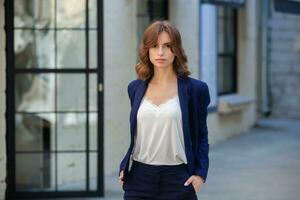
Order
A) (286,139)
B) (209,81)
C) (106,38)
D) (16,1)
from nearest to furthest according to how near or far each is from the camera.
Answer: (16,1), (106,38), (209,81), (286,139)

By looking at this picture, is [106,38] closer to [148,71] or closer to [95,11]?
[95,11]

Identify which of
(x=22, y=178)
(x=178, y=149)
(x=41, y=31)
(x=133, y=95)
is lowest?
(x=22, y=178)

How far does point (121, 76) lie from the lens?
383 inches

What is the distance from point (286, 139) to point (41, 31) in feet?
22.0

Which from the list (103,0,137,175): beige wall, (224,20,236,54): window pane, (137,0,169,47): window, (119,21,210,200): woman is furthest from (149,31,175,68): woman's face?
(224,20,236,54): window pane

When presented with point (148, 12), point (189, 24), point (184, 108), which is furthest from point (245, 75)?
point (184, 108)

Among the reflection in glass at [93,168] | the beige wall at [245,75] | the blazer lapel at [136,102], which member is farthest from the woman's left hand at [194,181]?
the beige wall at [245,75]

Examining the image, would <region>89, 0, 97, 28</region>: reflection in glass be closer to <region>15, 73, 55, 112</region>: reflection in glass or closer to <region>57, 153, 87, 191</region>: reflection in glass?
<region>15, 73, 55, 112</region>: reflection in glass

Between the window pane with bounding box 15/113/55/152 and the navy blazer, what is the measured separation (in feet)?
12.8

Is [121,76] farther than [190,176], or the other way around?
[121,76]

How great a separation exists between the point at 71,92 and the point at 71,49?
1.46 ft

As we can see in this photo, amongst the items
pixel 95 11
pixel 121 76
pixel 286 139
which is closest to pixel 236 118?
pixel 286 139

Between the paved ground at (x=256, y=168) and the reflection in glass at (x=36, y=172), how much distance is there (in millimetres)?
637

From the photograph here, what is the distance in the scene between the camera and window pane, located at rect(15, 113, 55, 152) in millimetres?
7852
